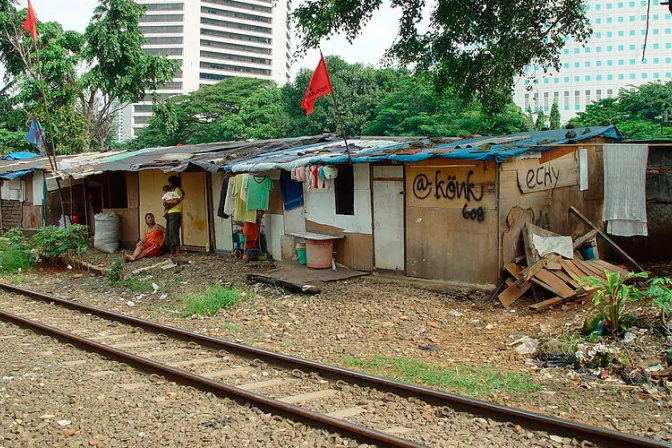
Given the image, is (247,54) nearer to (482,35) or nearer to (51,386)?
(482,35)

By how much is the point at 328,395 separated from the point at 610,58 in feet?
289

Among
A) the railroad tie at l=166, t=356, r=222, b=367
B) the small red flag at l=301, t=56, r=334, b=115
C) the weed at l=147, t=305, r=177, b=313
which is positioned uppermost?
the small red flag at l=301, t=56, r=334, b=115

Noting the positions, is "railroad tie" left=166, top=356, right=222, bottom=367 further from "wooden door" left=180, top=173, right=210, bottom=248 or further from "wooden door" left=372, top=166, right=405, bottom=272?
"wooden door" left=180, top=173, right=210, bottom=248

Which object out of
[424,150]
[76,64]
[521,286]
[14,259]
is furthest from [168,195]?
[76,64]

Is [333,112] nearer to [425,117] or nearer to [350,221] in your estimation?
[425,117]

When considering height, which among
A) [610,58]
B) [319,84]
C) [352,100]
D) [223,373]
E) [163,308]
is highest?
[610,58]

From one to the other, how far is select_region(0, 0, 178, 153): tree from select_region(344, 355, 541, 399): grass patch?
2685cm

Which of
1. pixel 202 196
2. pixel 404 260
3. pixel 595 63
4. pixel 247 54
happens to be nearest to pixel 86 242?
pixel 202 196

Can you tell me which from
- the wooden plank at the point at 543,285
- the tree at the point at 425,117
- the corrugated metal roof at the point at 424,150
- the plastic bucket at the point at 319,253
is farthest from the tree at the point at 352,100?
the wooden plank at the point at 543,285

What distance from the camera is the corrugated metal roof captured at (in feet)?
33.2

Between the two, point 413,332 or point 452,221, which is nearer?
point 413,332

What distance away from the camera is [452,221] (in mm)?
10938

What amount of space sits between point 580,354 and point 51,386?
221 inches

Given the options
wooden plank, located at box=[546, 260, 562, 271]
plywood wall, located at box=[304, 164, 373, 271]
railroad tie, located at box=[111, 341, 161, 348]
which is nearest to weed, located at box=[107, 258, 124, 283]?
plywood wall, located at box=[304, 164, 373, 271]
